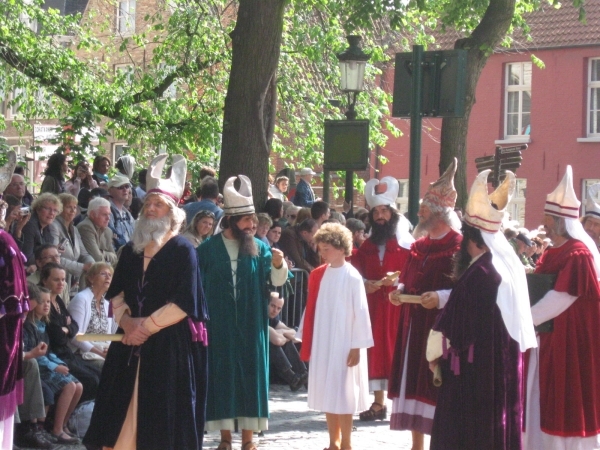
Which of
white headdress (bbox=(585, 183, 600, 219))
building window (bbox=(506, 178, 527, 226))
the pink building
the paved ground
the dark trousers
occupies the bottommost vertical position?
the paved ground

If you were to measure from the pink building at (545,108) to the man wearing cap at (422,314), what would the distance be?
68.8ft

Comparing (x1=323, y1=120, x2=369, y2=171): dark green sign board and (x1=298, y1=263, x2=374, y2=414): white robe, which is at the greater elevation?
(x1=323, y1=120, x2=369, y2=171): dark green sign board

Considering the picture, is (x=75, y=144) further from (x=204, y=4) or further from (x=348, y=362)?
(x=348, y=362)

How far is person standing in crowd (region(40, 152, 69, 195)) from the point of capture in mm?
13156

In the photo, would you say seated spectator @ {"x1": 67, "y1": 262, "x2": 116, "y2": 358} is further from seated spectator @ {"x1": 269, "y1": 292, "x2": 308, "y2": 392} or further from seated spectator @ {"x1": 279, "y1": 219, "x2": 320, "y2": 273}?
seated spectator @ {"x1": 279, "y1": 219, "x2": 320, "y2": 273}

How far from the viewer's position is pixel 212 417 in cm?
877

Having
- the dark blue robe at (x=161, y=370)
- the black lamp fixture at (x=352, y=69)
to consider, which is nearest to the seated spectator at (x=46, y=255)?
the dark blue robe at (x=161, y=370)

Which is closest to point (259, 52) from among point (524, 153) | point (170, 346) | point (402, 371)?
point (402, 371)

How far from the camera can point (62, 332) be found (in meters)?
9.20

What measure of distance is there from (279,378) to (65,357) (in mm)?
3578

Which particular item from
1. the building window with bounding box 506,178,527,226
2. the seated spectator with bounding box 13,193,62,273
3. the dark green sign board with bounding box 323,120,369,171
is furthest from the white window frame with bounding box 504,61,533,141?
the seated spectator with bounding box 13,193,62,273

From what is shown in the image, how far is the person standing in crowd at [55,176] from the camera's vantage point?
13156mm

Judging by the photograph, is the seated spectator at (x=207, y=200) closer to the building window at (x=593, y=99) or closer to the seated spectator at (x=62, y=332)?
the seated spectator at (x=62, y=332)

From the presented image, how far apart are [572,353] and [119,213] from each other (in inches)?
222
